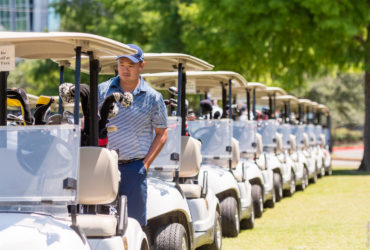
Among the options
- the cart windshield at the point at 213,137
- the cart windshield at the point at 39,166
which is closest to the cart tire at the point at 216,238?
the cart windshield at the point at 213,137

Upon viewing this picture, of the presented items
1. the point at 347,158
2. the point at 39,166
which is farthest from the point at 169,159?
the point at 347,158

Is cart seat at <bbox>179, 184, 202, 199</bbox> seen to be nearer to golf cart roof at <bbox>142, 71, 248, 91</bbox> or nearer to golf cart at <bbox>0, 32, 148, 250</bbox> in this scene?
golf cart roof at <bbox>142, 71, 248, 91</bbox>

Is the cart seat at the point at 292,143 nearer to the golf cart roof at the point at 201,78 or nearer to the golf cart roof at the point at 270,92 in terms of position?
the golf cart roof at the point at 270,92

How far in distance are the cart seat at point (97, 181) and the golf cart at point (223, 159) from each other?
3943 millimetres

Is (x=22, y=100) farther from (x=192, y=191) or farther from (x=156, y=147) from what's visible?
(x=192, y=191)

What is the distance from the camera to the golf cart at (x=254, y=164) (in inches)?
446

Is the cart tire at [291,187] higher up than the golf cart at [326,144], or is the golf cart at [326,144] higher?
the golf cart at [326,144]

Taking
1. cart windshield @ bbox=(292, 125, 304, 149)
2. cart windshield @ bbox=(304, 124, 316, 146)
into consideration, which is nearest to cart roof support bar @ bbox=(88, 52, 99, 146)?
cart windshield @ bbox=(292, 125, 304, 149)

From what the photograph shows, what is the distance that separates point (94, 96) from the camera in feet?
16.4

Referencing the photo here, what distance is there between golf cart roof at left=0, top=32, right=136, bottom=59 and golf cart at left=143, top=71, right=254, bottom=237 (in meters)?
3.60

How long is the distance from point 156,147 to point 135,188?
0.37 metres

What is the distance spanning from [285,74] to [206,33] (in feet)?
9.25

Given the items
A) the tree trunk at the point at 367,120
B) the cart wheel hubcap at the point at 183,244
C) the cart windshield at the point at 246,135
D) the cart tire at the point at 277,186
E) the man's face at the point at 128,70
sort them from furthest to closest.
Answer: the tree trunk at the point at 367,120 → the cart tire at the point at 277,186 → the cart windshield at the point at 246,135 → the cart wheel hubcap at the point at 183,244 → the man's face at the point at 128,70

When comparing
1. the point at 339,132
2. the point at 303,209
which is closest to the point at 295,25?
the point at 303,209
